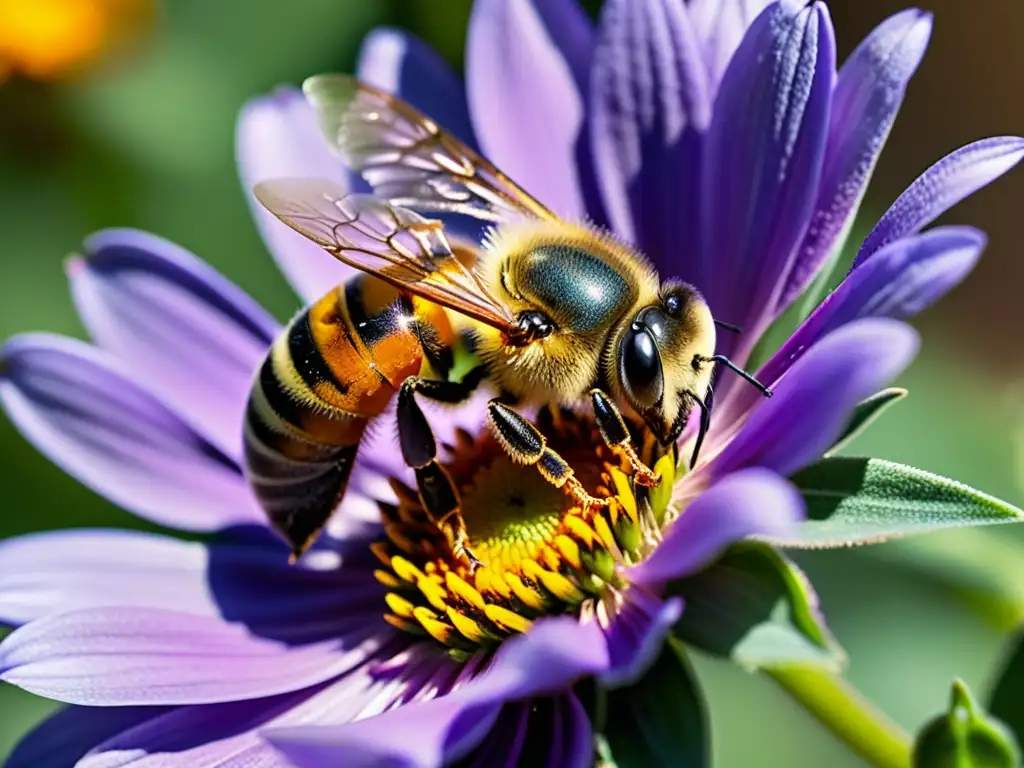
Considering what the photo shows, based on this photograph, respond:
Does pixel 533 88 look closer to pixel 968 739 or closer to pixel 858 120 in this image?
pixel 858 120

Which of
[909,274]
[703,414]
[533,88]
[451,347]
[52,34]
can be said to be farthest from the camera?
[52,34]

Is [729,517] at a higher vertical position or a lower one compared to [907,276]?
lower

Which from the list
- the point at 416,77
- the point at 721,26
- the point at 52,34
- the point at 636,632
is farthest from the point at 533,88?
the point at 52,34

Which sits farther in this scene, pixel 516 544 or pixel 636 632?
pixel 516 544

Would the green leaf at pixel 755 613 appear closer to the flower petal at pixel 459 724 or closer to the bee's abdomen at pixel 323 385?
the flower petal at pixel 459 724

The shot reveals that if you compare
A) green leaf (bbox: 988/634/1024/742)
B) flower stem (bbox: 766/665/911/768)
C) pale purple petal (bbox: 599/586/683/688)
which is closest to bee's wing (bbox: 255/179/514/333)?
pale purple petal (bbox: 599/586/683/688)

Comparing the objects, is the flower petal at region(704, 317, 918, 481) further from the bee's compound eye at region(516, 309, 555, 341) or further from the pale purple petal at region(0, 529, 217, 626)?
the pale purple petal at region(0, 529, 217, 626)

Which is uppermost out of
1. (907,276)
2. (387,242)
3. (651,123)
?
(907,276)

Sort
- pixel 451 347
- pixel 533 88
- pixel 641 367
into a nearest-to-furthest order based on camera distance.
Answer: pixel 641 367 → pixel 451 347 → pixel 533 88

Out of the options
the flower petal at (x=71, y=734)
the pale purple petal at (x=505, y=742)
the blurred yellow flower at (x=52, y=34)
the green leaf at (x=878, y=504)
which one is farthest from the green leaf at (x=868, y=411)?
the blurred yellow flower at (x=52, y=34)
